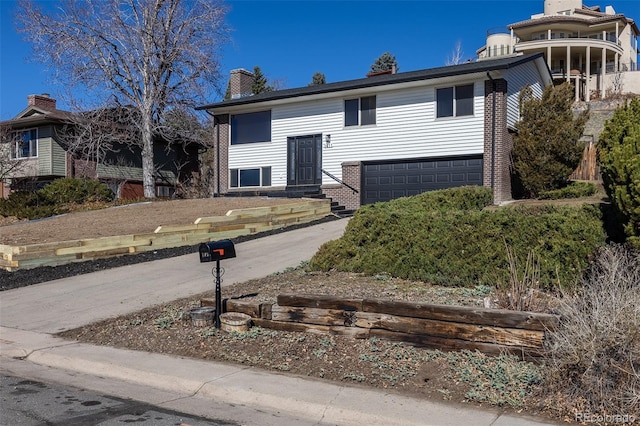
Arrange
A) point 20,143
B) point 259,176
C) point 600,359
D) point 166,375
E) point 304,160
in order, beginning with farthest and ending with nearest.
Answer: point 20,143 < point 259,176 < point 304,160 < point 166,375 < point 600,359

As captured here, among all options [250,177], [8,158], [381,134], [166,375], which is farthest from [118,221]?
[8,158]

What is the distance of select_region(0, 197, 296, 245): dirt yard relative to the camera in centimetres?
1459

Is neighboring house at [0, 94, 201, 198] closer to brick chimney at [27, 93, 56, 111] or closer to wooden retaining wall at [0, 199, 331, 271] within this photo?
brick chimney at [27, 93, 56, 111]

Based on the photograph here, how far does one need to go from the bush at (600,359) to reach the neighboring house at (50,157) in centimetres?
3128

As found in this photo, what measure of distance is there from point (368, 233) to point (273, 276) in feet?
6.74

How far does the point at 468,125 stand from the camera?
20.2 m

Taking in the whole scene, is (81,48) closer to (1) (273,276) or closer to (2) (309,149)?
(2) (309,149)

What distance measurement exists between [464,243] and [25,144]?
31.8 m

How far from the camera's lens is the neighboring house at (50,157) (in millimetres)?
32031

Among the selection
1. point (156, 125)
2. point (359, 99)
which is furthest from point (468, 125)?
point (156, 125)

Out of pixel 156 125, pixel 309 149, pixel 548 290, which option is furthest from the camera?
pixel 156 125

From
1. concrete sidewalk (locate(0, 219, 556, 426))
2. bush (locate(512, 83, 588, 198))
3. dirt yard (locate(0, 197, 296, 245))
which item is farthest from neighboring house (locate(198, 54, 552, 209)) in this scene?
concrete sidewalk (locate(0, 219, 556, 426))

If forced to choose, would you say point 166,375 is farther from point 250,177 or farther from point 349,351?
point 250,177

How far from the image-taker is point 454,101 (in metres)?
20.6
